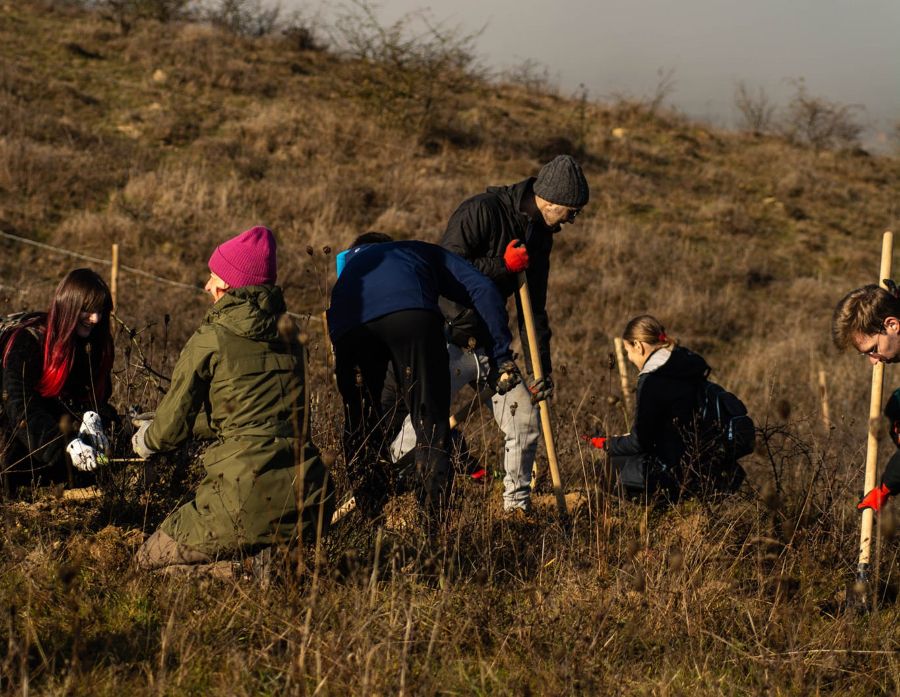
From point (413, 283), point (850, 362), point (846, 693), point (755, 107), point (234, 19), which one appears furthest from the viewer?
point (755, 107)

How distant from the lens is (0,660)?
281 cm

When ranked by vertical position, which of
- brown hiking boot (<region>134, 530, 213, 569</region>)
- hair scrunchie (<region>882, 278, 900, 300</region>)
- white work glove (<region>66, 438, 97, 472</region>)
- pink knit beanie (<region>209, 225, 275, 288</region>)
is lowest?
brown hiking boot (<region>134, 530, 213, 569</region>)

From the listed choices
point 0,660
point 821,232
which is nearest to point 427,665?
point 0,660

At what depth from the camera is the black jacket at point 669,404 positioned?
4.66 m

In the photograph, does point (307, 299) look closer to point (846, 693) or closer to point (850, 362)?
point (850, 362)

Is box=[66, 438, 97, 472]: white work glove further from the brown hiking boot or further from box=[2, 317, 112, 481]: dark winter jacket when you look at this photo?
the brown hiking boot

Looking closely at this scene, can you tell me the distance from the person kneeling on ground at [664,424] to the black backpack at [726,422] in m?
0.03

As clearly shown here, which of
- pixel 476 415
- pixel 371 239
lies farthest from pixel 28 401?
pixel 476 415

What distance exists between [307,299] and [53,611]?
815 centimetres

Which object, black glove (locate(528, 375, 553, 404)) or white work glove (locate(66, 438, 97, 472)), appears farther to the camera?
black glove (locate(528, 375, 553, 404))

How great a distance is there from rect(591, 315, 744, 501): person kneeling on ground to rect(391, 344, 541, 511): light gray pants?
411mm

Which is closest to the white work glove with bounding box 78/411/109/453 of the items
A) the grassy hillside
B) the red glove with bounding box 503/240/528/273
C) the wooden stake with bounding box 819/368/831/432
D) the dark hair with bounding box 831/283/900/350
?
the grassy hillside

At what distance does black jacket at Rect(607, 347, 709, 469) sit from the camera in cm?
466

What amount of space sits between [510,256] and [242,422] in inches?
77.3
